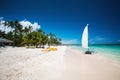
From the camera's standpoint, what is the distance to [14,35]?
162 ft

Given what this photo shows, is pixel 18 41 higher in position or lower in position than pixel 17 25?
lower

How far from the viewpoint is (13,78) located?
5.09 meters

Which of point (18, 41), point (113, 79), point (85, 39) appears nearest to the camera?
point (113, 79)

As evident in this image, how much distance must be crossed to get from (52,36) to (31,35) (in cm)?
4473

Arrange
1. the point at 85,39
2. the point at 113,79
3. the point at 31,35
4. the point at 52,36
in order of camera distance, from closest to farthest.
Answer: the point at 113,79
the point at 85,39
the point at 31,35
the point at 52,36

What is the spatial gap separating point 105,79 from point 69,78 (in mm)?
1783

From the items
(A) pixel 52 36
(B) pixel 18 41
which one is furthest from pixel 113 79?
(A) pixel 52 36

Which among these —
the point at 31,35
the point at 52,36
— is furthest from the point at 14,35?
the point at 52,36

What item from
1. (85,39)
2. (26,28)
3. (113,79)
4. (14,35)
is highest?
(26,28)

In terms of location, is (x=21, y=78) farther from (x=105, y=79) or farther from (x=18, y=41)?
(x=18, y=41)

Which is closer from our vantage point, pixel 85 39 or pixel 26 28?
pixel 85 39

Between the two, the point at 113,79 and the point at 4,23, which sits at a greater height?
the point at 4,23

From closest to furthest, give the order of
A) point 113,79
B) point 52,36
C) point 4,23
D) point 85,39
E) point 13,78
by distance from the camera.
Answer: point 13,78
point 113,79
point 85,39
point 4,23
point 52,36

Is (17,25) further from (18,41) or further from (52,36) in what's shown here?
(52,36)
